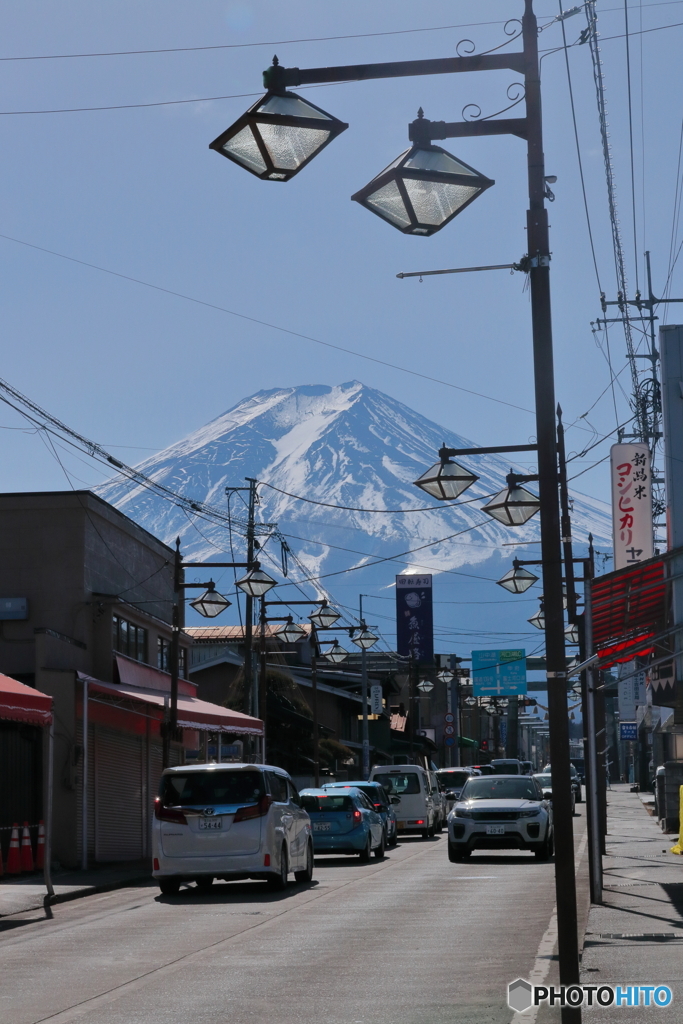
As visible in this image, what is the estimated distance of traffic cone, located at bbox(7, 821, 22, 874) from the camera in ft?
71.4

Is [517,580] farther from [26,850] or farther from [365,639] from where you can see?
[365,639]

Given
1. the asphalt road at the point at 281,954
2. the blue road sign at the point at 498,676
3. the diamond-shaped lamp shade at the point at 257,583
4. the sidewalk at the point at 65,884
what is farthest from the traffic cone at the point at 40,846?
the blue road sign at the point at 498,676

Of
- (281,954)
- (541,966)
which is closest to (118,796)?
(281,954)

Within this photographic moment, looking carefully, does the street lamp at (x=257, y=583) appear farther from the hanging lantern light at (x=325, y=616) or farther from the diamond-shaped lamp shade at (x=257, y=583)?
the hanging lantern light at (x=325, y=616)

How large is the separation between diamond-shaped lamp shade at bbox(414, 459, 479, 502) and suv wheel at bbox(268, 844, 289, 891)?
23.2ft

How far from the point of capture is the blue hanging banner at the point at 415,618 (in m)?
64.9

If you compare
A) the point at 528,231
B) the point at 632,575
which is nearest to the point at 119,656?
the point at 632,575

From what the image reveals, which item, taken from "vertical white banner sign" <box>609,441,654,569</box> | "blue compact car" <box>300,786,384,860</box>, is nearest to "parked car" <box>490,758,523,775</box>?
"vertical white banner sign" <box>609,441,654,569</box>

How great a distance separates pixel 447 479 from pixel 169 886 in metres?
8.55

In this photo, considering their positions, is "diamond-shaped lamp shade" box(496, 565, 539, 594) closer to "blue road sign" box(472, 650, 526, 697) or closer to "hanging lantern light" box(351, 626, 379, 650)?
"hanging lantern light" box(351, 626, 379, 650)

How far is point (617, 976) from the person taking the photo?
9875 mm

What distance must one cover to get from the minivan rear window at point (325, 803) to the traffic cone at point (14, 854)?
5.57m

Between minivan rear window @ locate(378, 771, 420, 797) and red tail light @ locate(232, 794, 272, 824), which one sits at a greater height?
red tail light @ locate(232, 794, 272, 824)

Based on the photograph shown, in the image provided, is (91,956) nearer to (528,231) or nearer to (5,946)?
(5,946)
